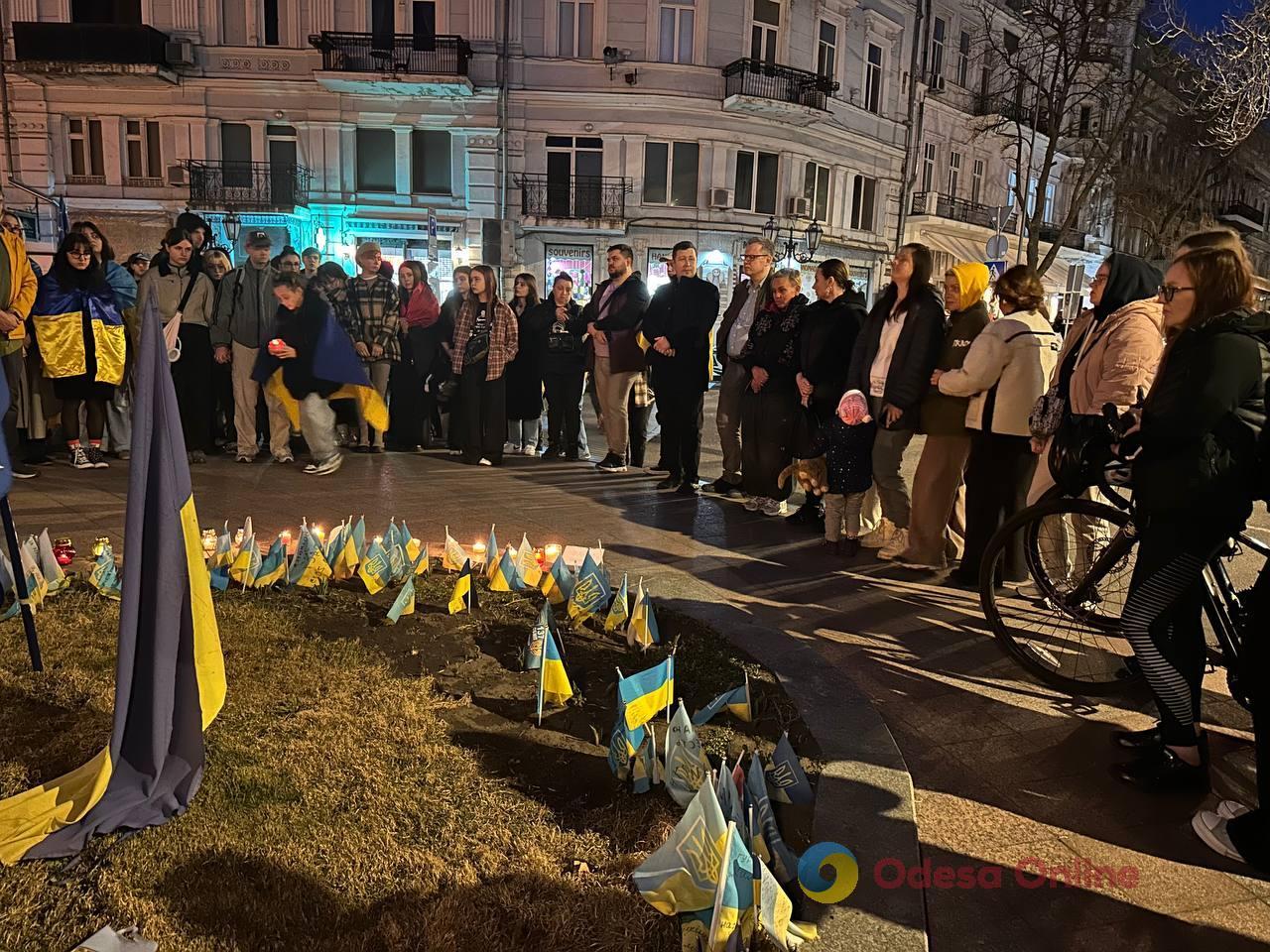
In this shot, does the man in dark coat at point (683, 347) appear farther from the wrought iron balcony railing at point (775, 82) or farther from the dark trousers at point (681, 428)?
the wrought iron balcony railing at point (775, 82)

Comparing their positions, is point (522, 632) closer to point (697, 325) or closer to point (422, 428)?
point (697, 325)

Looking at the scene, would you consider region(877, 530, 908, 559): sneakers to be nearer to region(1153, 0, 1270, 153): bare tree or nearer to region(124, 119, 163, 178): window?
region(1153, 0, 1270, 153): bare tree

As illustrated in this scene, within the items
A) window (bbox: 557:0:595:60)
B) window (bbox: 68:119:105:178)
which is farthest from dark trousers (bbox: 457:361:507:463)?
window (bbox: 68:119:105:178)

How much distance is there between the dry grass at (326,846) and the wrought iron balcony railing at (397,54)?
26.1 m

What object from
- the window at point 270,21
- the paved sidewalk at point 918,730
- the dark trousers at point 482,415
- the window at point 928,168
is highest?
the window at point 270,21

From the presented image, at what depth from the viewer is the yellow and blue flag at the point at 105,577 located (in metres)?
4.96

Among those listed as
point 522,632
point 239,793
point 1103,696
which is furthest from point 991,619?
point 239,793

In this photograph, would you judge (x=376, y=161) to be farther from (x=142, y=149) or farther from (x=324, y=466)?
(x=324, y=466)

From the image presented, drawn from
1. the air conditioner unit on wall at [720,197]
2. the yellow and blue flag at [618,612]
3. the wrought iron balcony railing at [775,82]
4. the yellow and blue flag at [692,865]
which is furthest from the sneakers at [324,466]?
the wrought iron balcony railing at [775,82]

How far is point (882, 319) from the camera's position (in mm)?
6590

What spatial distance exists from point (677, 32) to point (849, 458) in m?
25.2

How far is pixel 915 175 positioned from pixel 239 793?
118 feet

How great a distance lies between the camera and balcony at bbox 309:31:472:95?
26.2 metres

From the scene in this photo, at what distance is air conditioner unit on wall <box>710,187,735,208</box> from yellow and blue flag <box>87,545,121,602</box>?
25.3 meters
